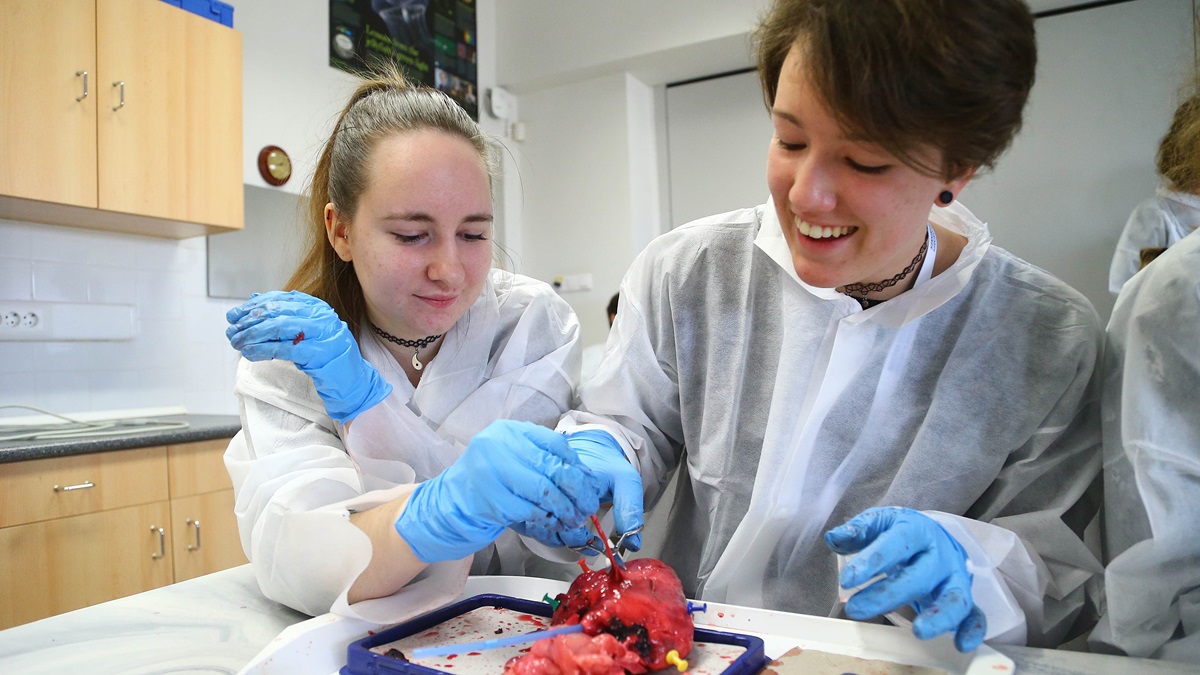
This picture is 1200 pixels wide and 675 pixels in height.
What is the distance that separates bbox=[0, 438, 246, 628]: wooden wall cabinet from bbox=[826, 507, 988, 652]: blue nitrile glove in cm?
216

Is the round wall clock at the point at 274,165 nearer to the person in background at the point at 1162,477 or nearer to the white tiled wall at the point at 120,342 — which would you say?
the white tiled wall at the point at 120,342

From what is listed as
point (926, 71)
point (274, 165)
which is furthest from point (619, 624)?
point (274, 165)

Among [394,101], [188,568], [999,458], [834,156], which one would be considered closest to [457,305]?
[394,101]

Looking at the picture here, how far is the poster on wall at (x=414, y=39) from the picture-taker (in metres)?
3.91

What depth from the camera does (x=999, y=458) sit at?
45.0 inches

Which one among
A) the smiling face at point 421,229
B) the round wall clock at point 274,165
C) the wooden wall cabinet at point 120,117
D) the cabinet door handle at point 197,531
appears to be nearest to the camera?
the smiling face at point 421,229

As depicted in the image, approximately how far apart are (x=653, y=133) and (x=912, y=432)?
3.63 metres

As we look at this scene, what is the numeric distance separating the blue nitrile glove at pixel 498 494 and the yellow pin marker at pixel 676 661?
0.21m

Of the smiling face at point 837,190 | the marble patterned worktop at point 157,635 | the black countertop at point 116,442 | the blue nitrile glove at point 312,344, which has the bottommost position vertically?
the marble patterned worktop at point 157,635

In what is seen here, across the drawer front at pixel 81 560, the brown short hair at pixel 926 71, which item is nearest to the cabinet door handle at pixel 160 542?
the drawer front at pixel 81 560

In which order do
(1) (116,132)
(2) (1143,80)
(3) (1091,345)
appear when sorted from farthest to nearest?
(2) (1143,80) → (1) (116,132) → (3) (1091,345)

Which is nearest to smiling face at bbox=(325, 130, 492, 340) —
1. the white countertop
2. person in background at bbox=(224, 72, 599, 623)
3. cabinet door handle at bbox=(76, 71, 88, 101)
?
person in background at bbox=(224, 72, 599, 623)

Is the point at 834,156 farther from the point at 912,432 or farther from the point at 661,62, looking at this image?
the point at 661,62

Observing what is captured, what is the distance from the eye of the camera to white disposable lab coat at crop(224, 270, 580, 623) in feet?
3.43
